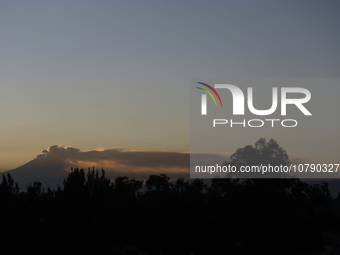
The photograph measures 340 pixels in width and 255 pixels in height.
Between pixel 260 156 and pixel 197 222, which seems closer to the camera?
pixel 197 222

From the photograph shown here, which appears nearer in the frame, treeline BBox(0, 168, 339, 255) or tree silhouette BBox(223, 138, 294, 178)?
treeline BBox(0, 168, 339, 255)

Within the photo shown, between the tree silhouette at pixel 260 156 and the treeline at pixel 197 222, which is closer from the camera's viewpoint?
the treeline at pixel 197 222

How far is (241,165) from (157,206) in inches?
745

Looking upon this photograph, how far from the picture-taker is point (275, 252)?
3494 cm

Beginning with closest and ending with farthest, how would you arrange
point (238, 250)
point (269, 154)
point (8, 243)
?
1. point (238, 250)
2. point (8, 243)
3. point (269, 154)

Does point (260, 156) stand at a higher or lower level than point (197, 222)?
higher

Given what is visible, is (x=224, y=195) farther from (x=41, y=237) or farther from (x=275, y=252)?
(x=41, y=237)

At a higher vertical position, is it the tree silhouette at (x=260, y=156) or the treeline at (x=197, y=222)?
the tree silhouette at (x=260, y=156)

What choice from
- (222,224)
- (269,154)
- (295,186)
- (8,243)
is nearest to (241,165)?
(269,154)

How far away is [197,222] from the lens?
35.1 meters

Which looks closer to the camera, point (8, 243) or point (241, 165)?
point (8, 243)

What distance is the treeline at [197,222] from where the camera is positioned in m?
34.8

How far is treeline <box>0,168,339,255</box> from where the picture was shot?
34781 mm

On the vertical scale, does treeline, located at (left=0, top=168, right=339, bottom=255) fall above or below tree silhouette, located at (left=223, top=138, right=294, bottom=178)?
below
